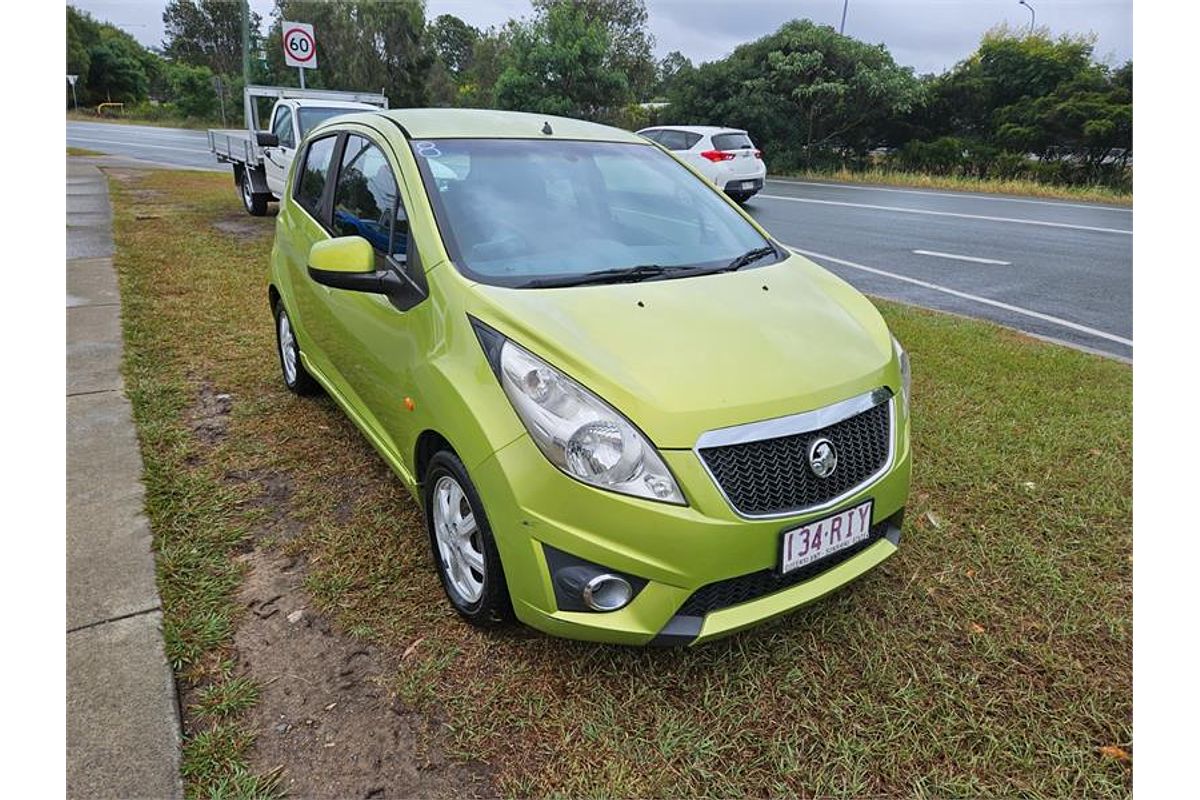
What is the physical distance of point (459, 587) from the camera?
96.1 inches

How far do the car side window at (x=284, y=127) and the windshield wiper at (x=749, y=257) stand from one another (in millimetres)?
8180

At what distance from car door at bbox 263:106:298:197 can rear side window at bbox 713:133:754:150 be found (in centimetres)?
733

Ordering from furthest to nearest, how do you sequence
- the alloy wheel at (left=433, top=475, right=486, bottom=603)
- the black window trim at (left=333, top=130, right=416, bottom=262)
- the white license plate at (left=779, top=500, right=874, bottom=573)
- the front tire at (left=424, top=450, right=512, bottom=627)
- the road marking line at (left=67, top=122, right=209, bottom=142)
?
the road marking line at (left=67, top=122, right=209, bottom=142)
the black window trim at (left=333, top=130, right=416, bottom=262)
the alloy wheel at (left=433, top=475, right=486, bottom=603)
the front tire at (left=424, top=450, right=512, bottom=627)
the white license plate at (left=779, top=500, right=874, bottom=573)

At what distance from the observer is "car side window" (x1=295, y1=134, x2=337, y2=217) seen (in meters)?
3.58

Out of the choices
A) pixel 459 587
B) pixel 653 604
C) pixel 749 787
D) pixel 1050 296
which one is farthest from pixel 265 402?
pixel 1050 296

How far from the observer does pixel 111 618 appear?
244 cm

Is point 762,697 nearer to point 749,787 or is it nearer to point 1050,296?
point 749,787

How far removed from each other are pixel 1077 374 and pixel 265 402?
5039 mm

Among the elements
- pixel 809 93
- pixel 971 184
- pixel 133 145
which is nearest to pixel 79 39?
pixel 133 145

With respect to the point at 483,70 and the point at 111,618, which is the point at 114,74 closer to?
the point at 483,70

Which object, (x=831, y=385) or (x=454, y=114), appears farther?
(x=454, y=114)

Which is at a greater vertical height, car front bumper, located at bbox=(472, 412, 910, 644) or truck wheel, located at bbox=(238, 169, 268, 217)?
truck wheel, located at bbox=(238, 169, 268, 217)

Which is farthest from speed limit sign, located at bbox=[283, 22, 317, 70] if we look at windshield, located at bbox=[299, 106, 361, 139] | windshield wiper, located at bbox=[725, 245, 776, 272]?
windshield wiper, located at bbox=[725, 245, 776, 272]

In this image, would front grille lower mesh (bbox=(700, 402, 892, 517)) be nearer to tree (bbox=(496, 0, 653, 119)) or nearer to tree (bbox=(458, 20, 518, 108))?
tree (bbox=(496, 0, 653, 119))
